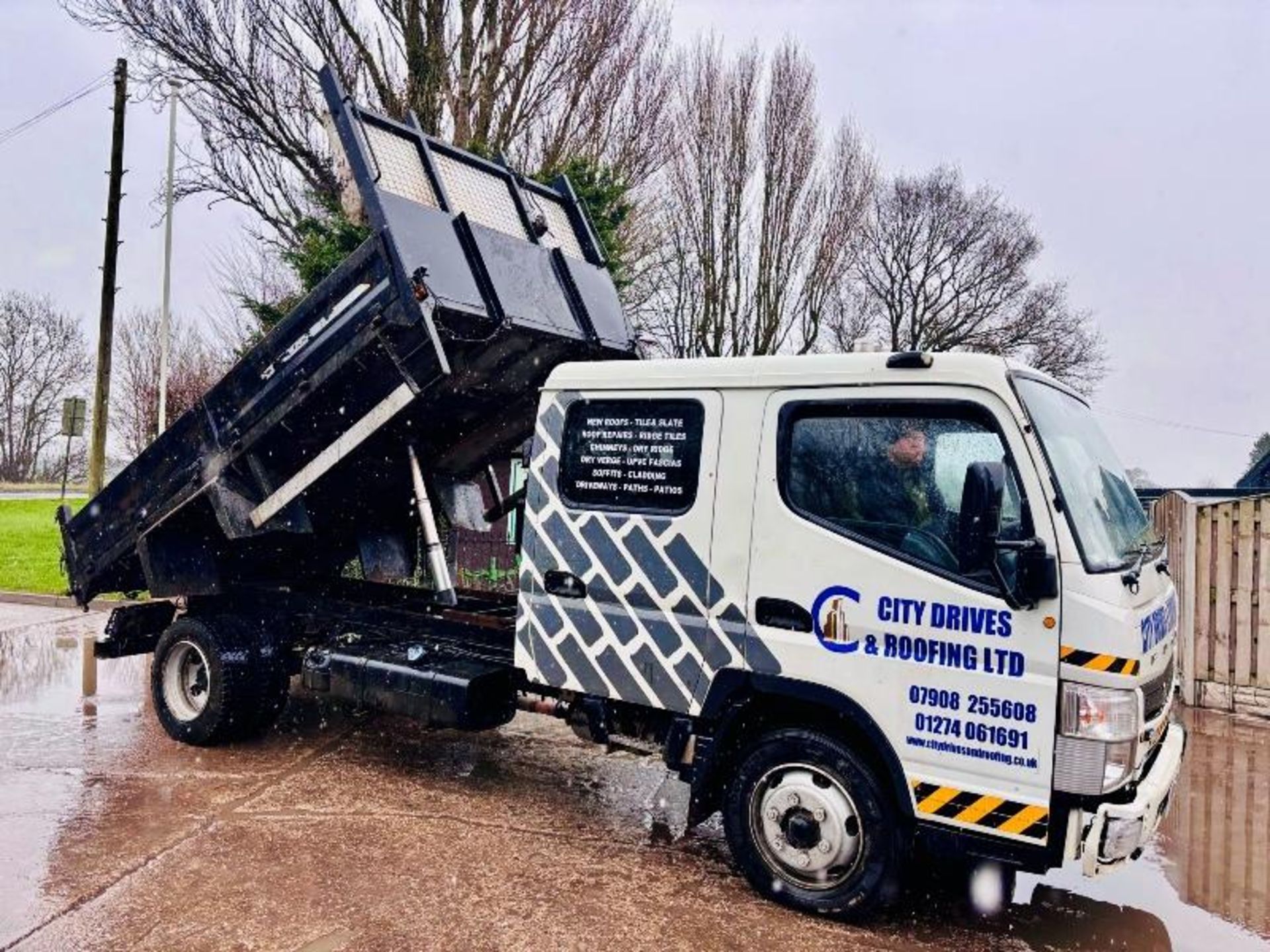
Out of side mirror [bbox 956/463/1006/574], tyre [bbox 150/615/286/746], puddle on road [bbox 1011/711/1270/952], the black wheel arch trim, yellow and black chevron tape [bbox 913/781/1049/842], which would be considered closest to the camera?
side mirror [bbox 956/463/1006/574]

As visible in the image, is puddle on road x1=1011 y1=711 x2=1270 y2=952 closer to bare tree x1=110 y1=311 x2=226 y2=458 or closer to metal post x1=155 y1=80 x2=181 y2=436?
metal post x1=155 y1=80 x2=181 y2=436

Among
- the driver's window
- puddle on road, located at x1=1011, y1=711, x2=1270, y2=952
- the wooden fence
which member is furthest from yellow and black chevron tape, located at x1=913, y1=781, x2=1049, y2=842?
the wooden fence

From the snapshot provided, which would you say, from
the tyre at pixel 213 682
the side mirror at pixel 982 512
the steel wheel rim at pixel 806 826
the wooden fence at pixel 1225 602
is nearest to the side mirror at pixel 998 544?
the side mirror at pixel 982 512

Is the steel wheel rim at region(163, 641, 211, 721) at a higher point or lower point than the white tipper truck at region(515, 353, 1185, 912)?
lower

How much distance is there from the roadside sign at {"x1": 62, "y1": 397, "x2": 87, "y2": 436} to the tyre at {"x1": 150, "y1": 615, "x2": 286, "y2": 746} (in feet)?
36.6

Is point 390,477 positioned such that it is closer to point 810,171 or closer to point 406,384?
point 406,384

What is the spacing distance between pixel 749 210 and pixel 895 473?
52.8 ft

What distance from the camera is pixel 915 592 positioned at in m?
3.90

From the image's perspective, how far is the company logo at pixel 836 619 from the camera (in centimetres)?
405

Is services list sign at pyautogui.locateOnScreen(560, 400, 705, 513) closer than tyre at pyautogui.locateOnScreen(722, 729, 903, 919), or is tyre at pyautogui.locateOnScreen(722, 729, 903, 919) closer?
tyre at pyautogui.locateOnScreen(722, 729, 903, 919)

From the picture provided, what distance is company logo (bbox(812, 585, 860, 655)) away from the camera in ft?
13.3

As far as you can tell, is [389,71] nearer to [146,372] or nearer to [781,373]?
[781,373]

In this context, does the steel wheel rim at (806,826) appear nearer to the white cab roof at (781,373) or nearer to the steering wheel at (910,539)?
the steering wheel at (910,539)

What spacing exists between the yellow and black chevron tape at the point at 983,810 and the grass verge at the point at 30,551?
8545 millimetres
